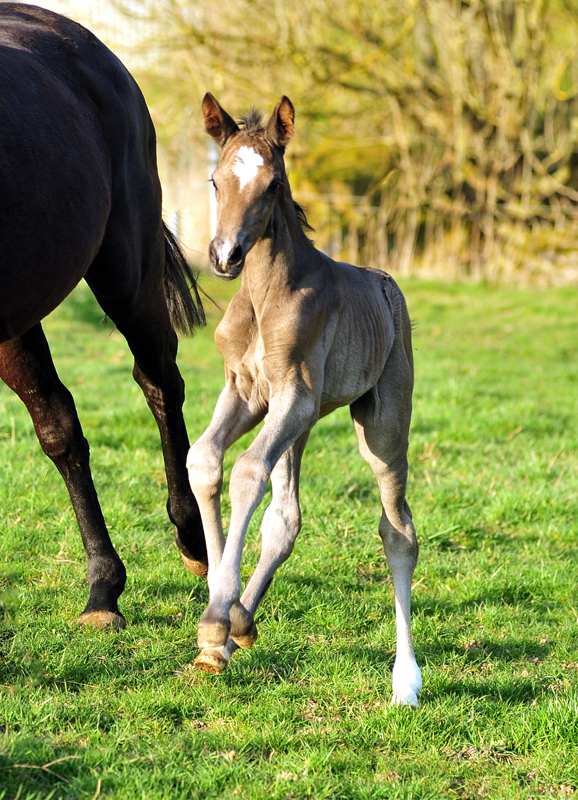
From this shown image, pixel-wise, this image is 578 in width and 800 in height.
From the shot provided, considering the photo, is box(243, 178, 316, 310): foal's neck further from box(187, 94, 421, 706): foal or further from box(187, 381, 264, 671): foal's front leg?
box(187, 381, 264, 671): foal's front leg

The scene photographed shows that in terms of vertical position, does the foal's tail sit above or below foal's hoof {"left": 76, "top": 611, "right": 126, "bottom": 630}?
above

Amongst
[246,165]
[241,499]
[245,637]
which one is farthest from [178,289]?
[245,637]

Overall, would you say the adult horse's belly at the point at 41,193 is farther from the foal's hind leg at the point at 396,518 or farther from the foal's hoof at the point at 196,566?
the foal's hoof at the point at 196,566

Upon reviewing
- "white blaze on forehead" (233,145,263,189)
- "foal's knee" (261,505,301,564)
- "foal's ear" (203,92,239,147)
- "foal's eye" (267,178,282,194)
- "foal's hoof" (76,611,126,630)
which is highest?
"foal's ear" (203,92,239,147)

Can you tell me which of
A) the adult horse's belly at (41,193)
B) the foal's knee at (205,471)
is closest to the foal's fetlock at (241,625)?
the foal's knee at (205,471)

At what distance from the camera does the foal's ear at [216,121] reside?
2.69m

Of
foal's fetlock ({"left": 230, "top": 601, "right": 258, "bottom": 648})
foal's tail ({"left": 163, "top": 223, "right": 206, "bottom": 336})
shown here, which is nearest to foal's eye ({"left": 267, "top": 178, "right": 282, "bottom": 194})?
foal's fetlock ({"left": 230, "top": 601, "right": 258, "bottom": 648})

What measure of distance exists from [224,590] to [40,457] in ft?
→ 11.4

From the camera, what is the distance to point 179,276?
14.9ft

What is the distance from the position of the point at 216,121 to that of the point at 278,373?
0.85m

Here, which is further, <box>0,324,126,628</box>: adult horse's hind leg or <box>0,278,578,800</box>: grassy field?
<box>0,324,126,628</box>: adult horse's hind leg

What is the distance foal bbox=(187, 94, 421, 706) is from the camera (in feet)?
8.32

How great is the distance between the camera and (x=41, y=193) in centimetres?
299

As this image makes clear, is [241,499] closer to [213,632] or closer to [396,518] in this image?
[213,632]
